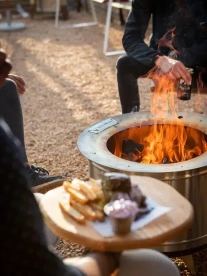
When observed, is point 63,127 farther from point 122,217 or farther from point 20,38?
point 20,38

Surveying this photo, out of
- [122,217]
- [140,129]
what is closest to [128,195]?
[122,217]

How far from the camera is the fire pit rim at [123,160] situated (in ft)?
4.83

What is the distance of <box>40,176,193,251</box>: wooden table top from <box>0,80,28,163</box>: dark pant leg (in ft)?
1.82

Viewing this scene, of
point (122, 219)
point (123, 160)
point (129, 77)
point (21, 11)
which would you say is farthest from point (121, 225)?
point (21, 11)

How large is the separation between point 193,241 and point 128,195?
0.50m

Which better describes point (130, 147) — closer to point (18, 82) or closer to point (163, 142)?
point (163, 142)

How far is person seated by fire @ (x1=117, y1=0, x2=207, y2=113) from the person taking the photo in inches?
88.0

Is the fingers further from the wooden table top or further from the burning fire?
the wooden table top

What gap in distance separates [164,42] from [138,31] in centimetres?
13

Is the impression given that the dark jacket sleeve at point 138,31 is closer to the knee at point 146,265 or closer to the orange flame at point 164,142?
the orange flame at point 164,142

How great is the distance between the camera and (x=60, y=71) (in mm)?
3900

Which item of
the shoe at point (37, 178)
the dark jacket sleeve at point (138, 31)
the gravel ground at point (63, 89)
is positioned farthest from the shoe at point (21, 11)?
the shoe at point (37, 178)

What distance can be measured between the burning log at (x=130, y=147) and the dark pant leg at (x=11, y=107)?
1.18 feet

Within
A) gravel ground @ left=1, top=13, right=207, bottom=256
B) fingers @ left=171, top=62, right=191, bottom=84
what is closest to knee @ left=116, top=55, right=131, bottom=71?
fingers @ left=171, top=62, right=191, bottom=84
